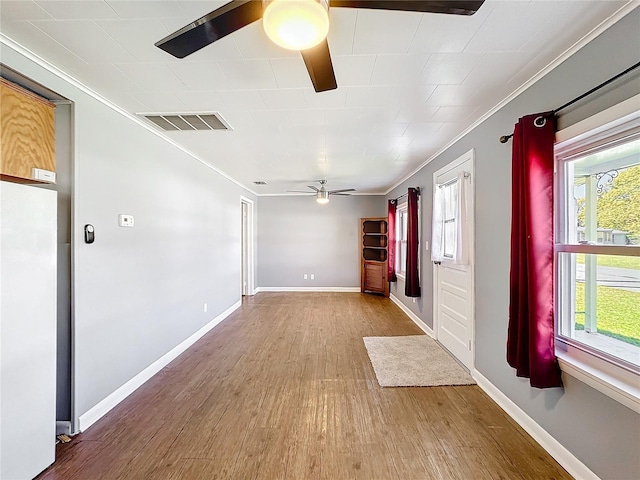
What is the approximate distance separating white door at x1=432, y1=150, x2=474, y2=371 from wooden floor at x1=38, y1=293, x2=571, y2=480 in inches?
25.8

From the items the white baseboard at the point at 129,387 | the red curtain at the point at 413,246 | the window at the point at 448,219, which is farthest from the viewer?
the red curtain at the point at 413,246

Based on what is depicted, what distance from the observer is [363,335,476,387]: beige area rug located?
286 cm

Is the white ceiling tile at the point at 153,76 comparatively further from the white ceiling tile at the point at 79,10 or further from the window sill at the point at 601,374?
the window sill at the point at 601,374

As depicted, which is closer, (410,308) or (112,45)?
(112,45)

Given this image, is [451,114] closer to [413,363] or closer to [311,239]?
Result: [413,363]

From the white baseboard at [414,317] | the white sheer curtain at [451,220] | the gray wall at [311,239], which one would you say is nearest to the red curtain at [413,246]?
the white baseboard at [414,317]

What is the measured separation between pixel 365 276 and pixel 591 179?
18.7 ft

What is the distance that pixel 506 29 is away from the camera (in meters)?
1.55

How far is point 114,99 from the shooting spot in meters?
2.34

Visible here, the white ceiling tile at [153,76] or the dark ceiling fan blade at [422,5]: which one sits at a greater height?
the white ceiling tile at [153,76]

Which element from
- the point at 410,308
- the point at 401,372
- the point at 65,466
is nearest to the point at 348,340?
the point at 401,372

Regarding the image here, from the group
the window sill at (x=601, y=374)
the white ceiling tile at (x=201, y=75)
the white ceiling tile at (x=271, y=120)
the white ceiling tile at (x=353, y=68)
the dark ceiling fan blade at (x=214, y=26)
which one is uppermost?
the white ceiling tile at (x=201, y=75)

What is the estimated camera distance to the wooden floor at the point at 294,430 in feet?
5.86

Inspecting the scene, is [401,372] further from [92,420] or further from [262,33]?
[262,33]
